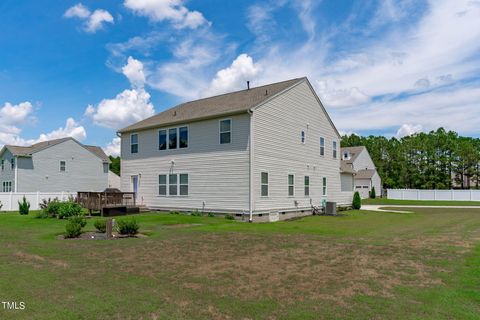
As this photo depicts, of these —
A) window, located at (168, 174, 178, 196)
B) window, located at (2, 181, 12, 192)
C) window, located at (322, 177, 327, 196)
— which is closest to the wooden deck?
window, located at (168, 174, 178, 196)

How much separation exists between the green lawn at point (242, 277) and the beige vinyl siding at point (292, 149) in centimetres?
755

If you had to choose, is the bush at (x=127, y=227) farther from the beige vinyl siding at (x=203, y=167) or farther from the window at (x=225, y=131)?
the window at (x=225, y=131)

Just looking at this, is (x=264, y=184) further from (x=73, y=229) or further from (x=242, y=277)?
(x=242, y=277)

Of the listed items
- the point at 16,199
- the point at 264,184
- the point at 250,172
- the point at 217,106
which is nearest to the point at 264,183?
the point at 264,184

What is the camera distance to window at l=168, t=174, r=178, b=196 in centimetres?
2188

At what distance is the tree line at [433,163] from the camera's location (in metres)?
55.6

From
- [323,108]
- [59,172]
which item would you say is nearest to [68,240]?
[323,108]

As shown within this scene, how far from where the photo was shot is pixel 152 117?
26125 mm

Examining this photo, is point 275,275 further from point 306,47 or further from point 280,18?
point 306,47

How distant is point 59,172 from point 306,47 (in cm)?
3048

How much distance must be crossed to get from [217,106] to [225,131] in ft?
9.32

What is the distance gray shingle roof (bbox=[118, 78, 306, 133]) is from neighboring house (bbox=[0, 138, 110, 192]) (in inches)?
661

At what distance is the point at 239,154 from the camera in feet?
62.0

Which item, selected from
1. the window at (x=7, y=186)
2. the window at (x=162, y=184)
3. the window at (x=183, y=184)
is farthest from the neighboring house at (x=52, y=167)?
the window at (x=183, y=184)
